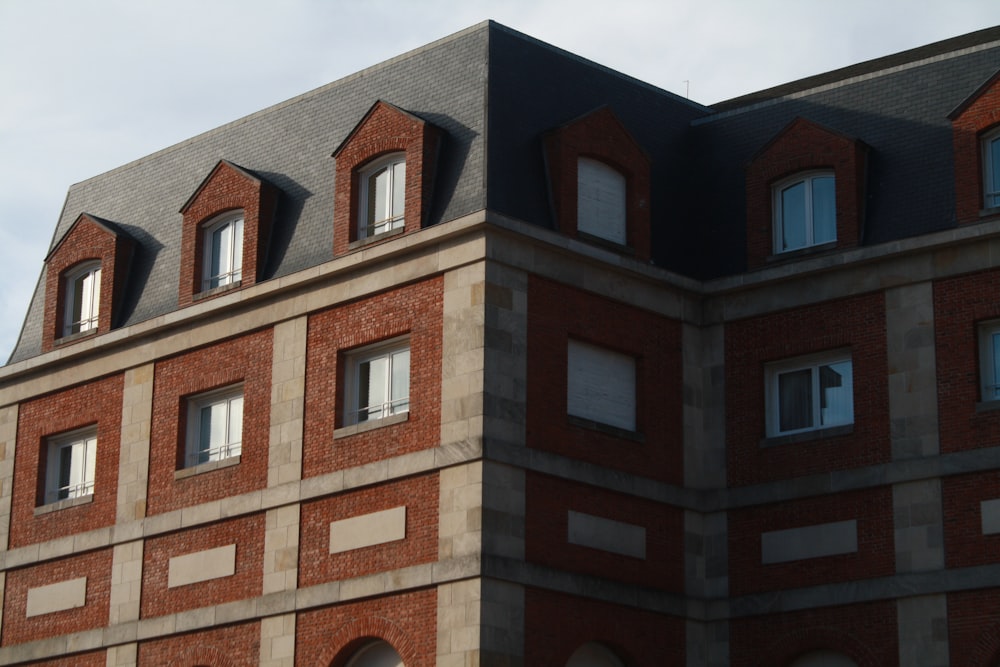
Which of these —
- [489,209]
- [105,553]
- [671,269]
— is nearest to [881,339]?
[671,269]

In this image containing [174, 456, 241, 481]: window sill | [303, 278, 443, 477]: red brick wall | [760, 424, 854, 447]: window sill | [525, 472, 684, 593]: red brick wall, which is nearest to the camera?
[525, 472, 684, 593]: red brick wall

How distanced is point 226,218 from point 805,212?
35.9ft

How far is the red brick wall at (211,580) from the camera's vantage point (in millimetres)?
35312

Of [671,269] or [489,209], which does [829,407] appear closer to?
[671,269]

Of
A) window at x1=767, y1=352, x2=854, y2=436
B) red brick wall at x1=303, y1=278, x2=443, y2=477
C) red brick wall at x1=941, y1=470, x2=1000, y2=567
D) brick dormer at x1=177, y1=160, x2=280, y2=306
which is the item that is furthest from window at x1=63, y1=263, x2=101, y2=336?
red brick wall at x1=941, y1=470, x2=1000, y2=567

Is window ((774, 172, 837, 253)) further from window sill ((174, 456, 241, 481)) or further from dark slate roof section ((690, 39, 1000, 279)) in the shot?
window sill ((174, 456, 241, 481))

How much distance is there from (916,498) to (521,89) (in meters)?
9.92

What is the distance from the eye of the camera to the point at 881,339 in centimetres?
3450

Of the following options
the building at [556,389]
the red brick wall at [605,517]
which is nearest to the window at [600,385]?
the building at [556,389]

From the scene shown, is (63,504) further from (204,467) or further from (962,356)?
(962,356)

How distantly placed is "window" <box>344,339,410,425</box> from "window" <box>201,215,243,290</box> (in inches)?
154

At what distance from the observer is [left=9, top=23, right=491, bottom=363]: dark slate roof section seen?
3519 cm

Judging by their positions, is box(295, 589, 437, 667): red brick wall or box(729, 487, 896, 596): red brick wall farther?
box(729, 487, 896, 596): red brick wall

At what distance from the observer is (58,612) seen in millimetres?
38531
